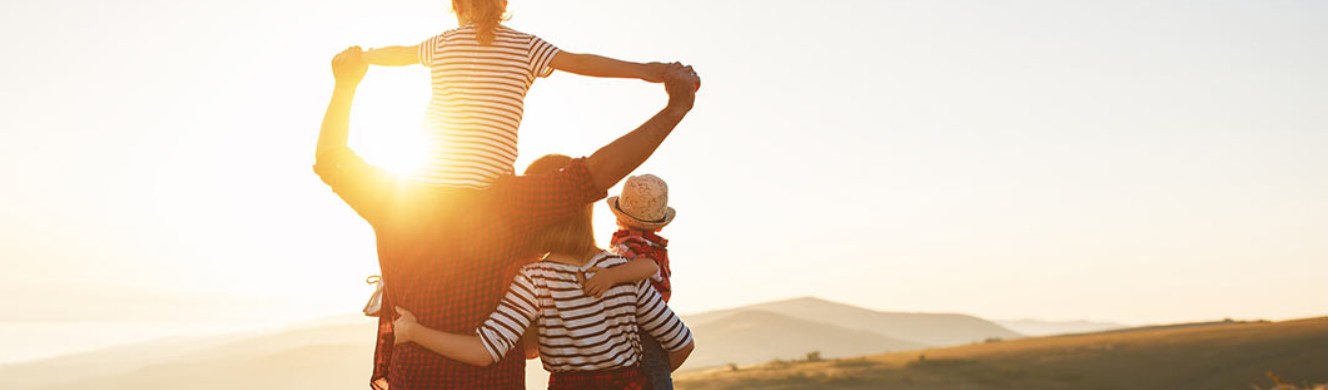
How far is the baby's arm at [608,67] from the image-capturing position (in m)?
3.57

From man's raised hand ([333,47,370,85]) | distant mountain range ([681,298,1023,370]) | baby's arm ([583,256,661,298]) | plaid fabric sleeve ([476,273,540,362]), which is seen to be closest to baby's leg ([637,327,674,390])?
baby's arm ([583,256,661,298])

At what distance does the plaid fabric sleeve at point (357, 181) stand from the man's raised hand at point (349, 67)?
0.23m

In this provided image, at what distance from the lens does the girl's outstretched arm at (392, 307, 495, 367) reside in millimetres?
3584

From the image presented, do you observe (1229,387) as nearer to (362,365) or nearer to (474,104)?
(474,104)

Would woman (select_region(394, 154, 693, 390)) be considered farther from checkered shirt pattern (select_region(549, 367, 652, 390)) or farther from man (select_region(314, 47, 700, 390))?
man (select_region(314, 47, 700, 390))

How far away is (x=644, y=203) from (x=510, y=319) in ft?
3.10

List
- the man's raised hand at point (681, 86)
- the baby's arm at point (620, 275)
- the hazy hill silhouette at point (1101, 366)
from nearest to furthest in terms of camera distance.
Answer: the man's raised hand at point (681, 86), the baby's arm at point (620, 275), the hazy hill silhouette at point (1101, 366)

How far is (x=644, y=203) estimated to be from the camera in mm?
4516

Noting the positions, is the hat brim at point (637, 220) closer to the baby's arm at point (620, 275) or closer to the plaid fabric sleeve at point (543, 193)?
the baby's arm at point (620, 275)

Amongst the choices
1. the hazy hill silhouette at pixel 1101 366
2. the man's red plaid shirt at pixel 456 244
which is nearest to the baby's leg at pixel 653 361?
the man's red plaid shirt at pixel 456 244

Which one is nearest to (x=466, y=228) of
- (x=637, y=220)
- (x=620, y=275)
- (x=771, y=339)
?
(x=620, y=275)

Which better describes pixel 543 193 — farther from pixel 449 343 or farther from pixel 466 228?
pixel 449 343

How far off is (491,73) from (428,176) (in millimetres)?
373

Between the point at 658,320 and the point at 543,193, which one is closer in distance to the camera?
the point at 543,193
